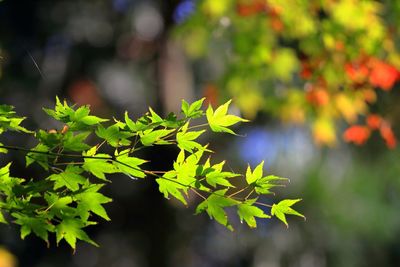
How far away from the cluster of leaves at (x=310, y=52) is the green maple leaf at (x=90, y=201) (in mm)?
3052

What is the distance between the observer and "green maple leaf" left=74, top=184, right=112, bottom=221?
6.89 feet

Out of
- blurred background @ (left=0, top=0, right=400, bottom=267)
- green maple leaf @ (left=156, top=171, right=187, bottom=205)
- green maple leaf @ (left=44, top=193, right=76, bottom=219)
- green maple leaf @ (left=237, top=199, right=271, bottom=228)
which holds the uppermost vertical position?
green maple leaf @ (left=156, top=171, right=187, bottom=205)

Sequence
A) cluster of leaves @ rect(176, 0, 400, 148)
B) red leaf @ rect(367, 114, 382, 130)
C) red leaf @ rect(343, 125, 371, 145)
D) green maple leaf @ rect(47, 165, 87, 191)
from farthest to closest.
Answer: red leaf @ rect(343, 125, 371, 145), red leaf @ rect(367, 114, 382, 130), cluster of leaves @ rect(176, 0, 400, 148), green maple leaf @ rect(47, 165, 87, 191)

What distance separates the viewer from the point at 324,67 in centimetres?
514

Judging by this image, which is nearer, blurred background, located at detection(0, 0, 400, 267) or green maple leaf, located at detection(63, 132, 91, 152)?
green maple leaf, located at detection(63, 132, 91, 152)

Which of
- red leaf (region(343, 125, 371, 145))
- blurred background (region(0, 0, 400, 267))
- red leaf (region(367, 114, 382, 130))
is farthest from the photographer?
blurred background (region(0, 0, 400, 267))

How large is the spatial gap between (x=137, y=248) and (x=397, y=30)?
25.4ft

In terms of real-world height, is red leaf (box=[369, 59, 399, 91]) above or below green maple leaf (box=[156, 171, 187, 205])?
below

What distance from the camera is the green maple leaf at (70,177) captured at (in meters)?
2.06

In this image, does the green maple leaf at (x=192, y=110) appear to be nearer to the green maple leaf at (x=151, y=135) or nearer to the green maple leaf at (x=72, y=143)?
Answer: the green maple leaf at (x=151, y=135)

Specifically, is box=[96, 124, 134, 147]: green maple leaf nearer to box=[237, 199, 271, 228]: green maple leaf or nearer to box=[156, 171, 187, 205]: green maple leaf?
box=[156, 171, 187, 205]: green maple leaf

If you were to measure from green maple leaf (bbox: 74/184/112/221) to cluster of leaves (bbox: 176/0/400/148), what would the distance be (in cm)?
305

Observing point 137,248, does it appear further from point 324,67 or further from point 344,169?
point 324,67

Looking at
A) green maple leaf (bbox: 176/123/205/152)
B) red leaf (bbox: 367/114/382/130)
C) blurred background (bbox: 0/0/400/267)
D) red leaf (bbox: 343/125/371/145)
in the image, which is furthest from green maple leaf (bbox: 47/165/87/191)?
blurred background (bbox: 0/0/400/267)
